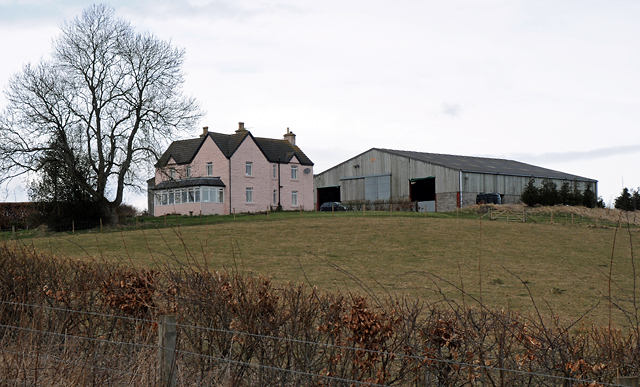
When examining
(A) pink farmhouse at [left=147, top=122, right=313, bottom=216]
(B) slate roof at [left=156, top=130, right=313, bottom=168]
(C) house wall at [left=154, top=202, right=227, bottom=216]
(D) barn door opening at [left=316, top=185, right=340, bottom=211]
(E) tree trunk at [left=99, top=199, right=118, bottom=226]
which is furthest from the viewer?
(D) barn door opening at [left=316, top=185, right=340, bottom=211]

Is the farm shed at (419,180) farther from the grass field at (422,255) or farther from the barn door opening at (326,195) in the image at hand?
the grass field at (422,255)

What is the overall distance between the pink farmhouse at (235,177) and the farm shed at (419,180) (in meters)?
3.79

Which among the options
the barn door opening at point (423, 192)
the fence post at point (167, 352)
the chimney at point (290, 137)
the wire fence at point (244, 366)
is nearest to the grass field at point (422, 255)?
the wire fence at point (244, 366)

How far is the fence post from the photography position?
5.30m

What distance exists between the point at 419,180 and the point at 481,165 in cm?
972

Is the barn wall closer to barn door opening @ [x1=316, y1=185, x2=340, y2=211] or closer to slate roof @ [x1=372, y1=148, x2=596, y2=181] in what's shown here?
slate roof @ [x1=372, y1=148, x2=596, y2=181]

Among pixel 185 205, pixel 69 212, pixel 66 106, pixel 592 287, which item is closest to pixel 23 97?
pixel 66 106

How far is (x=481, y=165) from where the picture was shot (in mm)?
61906

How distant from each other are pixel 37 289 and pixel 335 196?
2164 inches

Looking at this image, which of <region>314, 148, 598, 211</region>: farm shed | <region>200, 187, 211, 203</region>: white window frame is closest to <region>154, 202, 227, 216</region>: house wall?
<region>200, 187, 211, 203</region>: white window frame

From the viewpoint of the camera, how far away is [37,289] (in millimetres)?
8688

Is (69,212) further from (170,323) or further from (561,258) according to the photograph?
(170,323)

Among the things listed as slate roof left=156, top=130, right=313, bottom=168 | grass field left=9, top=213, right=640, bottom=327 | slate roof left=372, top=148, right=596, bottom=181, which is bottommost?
grass field left=9, top=213, right=640, bottom=327

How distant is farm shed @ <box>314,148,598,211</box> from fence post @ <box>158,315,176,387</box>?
161ft
